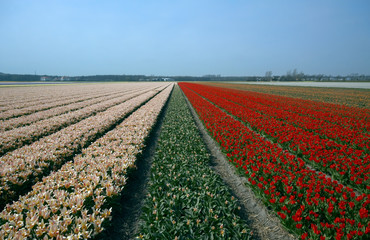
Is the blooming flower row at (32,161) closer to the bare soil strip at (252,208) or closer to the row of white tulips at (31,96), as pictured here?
the bare soil strip at (252,208)

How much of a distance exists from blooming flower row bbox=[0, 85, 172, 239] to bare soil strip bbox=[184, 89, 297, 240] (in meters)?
3.42

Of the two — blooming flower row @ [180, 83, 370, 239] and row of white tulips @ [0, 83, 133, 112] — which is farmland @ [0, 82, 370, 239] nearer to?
blooming flower row @ [180, 83, 370, 239]

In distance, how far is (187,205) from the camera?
15.3 ft

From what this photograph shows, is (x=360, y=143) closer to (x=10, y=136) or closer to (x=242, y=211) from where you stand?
(x=242, y=211)

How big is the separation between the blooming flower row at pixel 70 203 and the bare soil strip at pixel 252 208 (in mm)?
3424

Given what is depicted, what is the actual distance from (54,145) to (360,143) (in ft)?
43.8

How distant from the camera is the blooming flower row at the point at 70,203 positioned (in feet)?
10.5

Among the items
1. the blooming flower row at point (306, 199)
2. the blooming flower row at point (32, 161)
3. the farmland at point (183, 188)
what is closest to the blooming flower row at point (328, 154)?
the farmland at point (183, 188)

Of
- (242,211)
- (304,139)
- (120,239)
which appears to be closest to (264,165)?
(242,211)

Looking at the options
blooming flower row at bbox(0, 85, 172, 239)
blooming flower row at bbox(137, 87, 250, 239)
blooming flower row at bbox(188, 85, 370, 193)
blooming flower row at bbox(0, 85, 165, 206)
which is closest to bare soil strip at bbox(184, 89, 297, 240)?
blooming flower row at bbox(137, 87, 250, 239)

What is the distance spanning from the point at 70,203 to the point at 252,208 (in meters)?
4.54

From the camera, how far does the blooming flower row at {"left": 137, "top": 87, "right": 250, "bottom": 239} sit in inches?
153

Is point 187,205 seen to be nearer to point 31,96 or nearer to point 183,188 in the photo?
point 183,188

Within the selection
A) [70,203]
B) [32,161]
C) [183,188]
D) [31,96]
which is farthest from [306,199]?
[31,96]
